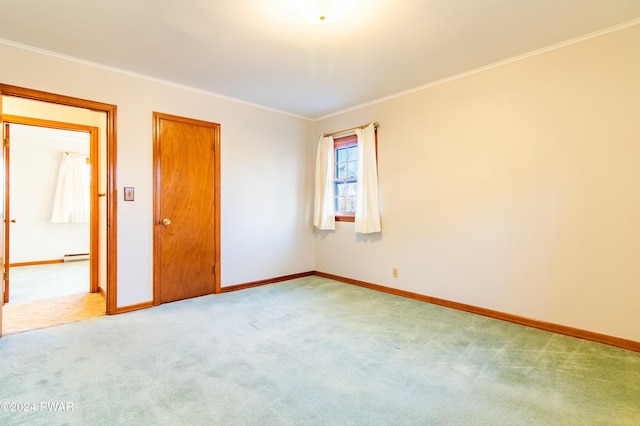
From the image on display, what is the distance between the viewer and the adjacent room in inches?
78.0

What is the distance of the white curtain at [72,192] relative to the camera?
634 cm

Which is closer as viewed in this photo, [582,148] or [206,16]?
[206,16]

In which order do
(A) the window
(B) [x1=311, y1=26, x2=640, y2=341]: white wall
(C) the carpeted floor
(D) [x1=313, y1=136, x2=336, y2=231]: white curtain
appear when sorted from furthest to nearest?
(D) [x1=313, y1=136, x2=336, y2=231]: white curtain, (A) the window, (C) the carpeted floor, (B) [x1=311, y1=26, x2=640, y2=341]: white wall

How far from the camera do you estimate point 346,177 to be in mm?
4738

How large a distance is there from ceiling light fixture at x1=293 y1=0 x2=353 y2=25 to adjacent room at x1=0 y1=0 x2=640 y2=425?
0.02 metres

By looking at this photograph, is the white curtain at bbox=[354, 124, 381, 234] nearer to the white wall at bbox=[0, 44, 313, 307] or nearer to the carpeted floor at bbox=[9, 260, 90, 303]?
the white wall at bbox=[0, 44, 313, 307]

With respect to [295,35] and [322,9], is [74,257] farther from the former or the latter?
[322,9]

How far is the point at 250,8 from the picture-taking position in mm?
2246

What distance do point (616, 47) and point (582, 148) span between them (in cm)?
79

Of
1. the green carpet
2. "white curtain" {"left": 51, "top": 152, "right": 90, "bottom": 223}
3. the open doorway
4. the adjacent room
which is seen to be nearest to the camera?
the green carpet

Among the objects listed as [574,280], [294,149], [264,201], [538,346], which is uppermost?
[294,149]

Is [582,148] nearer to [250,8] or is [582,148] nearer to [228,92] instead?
[250,8]

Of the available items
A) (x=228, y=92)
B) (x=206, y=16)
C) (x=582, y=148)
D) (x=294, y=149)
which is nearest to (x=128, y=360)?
(x=206, y=16)

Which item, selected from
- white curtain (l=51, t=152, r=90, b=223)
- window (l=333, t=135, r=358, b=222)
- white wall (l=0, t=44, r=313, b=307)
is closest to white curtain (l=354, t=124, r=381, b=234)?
window (l=333, t=135, r=358, b=222)
